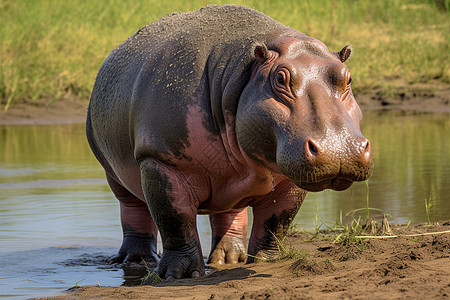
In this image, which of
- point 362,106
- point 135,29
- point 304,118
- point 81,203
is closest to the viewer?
point 304,118

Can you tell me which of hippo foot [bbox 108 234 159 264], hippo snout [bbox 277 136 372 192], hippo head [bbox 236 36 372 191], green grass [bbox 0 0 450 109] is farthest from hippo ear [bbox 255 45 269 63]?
green grass [bbox 0 0 450 109]

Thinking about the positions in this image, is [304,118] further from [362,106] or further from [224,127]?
[362,106]

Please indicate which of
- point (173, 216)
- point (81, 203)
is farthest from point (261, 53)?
point (81, 203)

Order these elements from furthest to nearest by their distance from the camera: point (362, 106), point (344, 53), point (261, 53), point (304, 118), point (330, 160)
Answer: point (362, 106), point (344, 53), point (261, 53), point (304, 118), point (330, 160)

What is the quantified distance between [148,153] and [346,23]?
16.1 m

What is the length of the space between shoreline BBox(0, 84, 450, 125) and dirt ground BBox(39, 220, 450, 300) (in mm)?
9221

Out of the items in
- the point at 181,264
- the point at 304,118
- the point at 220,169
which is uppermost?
the point at 304,118

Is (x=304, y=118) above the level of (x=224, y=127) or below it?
above

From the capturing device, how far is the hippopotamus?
12.8 ft

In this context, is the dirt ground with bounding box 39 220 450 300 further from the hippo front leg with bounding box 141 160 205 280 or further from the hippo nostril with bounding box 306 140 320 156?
the hippo nostril with bounding box 306 140 320 156

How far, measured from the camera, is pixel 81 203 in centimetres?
732

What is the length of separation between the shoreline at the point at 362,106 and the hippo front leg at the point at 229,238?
8285 millimetres

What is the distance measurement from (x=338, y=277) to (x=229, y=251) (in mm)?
1589

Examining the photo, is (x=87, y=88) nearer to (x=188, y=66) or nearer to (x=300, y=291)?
(x=188, y=66)
